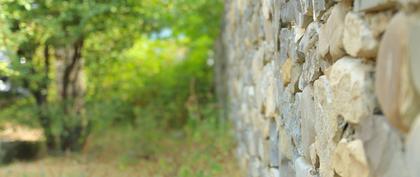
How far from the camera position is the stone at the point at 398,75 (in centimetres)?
120

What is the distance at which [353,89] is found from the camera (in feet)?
4.92

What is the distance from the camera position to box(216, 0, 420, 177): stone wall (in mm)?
1237

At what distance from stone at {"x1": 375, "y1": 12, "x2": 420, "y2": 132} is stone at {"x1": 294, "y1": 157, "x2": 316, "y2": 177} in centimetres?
81

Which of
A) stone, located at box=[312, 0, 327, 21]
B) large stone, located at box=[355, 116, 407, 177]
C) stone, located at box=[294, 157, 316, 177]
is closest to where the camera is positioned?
large stone, located at box=[355, 116, 407, 177]

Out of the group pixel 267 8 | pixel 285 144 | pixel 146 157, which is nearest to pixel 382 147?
pixel 285 144

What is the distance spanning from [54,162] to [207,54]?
4.65m

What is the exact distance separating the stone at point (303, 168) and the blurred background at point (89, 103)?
252cm

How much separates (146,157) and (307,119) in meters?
4.35

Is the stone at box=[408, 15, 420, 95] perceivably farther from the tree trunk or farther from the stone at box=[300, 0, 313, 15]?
the tree trunk

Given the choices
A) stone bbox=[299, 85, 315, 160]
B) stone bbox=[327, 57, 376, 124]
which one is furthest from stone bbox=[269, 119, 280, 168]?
stone bbox=[327, 57, 376, 124]

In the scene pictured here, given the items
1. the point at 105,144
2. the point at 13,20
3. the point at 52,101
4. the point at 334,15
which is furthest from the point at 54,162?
the point at 334,15

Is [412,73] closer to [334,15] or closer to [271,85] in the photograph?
[334,15]

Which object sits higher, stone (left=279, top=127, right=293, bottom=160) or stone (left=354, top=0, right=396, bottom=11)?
stone (left=354, top=0, right=396, bottom=11)

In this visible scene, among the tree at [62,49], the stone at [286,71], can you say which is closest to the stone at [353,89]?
the stone at [286,71]
